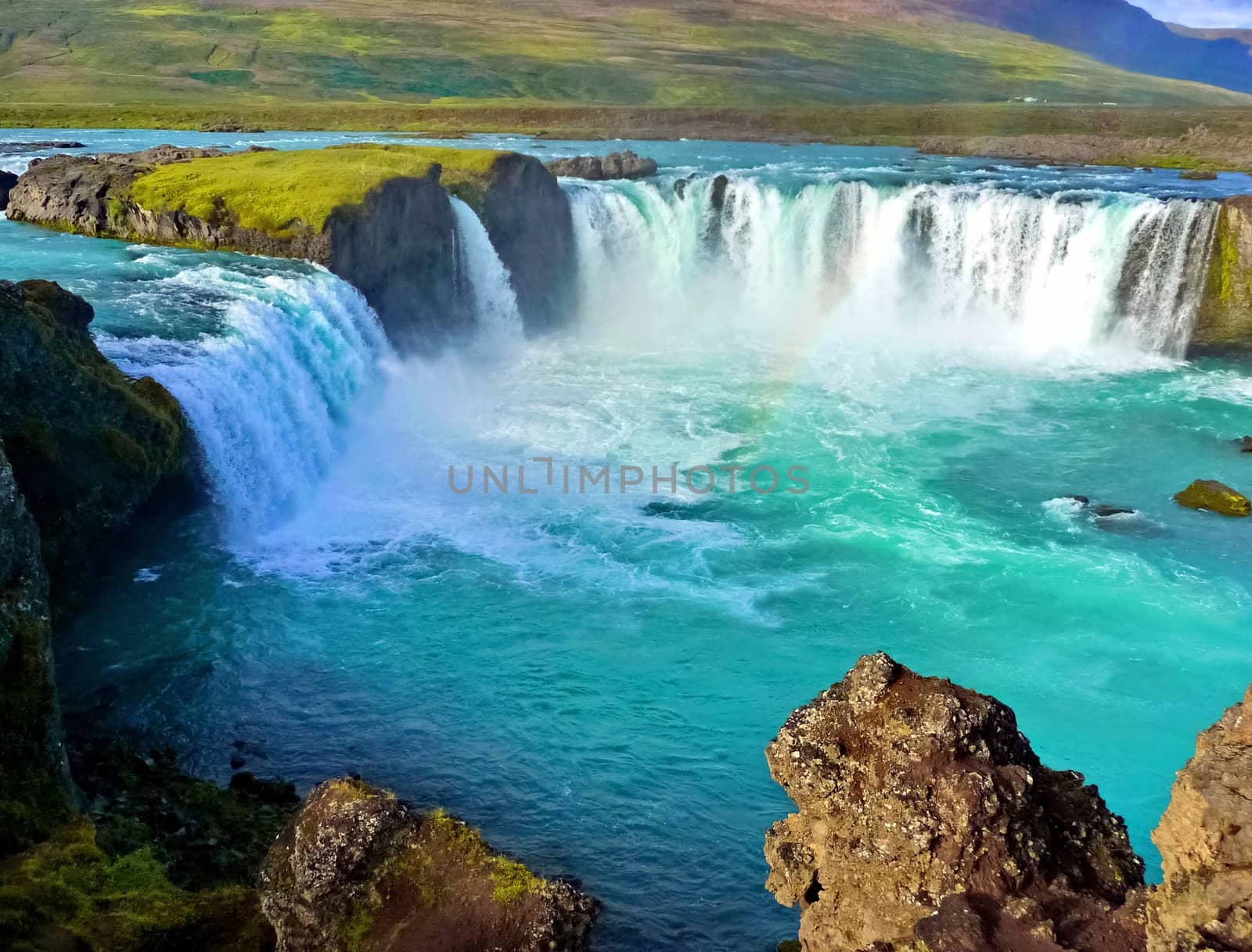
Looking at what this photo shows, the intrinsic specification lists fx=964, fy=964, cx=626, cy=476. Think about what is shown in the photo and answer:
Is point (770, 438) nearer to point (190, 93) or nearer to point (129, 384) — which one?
point (129, 384)

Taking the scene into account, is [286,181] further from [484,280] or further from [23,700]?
[23,700]

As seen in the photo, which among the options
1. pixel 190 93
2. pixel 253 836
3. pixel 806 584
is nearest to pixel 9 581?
pixel 253 836

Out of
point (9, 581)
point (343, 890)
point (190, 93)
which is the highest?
point (190, 93)

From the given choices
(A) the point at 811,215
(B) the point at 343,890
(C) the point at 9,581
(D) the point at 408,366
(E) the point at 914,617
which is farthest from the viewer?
(A) the point at 811,215

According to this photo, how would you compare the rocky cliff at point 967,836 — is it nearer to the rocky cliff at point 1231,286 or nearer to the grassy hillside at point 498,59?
the rocky cliff at point 1231,286

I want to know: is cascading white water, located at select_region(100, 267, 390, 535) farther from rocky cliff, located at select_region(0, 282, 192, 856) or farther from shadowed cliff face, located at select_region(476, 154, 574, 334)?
shadowed cliff face, located at select_region(476, 154, 574, 334)

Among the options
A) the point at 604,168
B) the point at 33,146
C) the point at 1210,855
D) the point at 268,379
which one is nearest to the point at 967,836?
the point at 1210,855

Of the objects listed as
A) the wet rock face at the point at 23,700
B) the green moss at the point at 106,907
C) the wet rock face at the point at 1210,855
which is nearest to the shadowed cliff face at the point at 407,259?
the wet rock face at the point at 23,700
